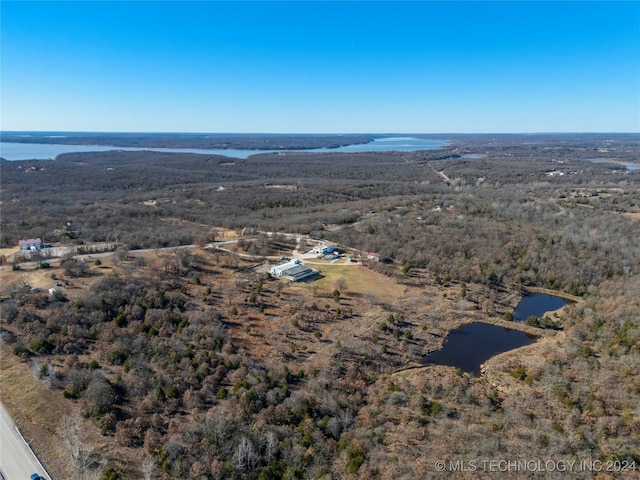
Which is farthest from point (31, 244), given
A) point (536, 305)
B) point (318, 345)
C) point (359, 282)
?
point (536, 305)

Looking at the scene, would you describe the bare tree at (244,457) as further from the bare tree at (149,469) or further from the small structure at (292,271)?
the small structure at (292,271)

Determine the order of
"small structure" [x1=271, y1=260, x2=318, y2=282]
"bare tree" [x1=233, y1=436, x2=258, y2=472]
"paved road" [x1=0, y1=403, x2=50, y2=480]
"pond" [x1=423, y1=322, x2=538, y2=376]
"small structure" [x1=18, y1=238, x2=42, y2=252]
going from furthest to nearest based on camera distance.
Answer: "small structure" [x1=18, y1=238, x2=42, y2=252] → "small structure" [x1=271, y1=260, x2=318, y2=282] → "pond" [x1=423, y1=322, x2=538, y2=376] → "bare tree" [x1=233, y1=436, x2=258, y2=472] → "paved road" [x1=0, y1=403, x2=50, y2=480]

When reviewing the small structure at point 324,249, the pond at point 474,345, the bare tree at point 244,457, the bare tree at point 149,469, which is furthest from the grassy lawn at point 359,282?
the bare tree at point 149,469

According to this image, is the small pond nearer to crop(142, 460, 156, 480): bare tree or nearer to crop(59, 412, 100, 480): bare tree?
crop(142, 460, 156, 480): bare tree

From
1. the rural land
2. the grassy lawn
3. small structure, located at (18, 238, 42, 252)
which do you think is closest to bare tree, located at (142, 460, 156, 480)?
the rural land

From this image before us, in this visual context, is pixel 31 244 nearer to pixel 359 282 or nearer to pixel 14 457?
pixel 14 457

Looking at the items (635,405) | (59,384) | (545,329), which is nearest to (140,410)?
(59,384)
